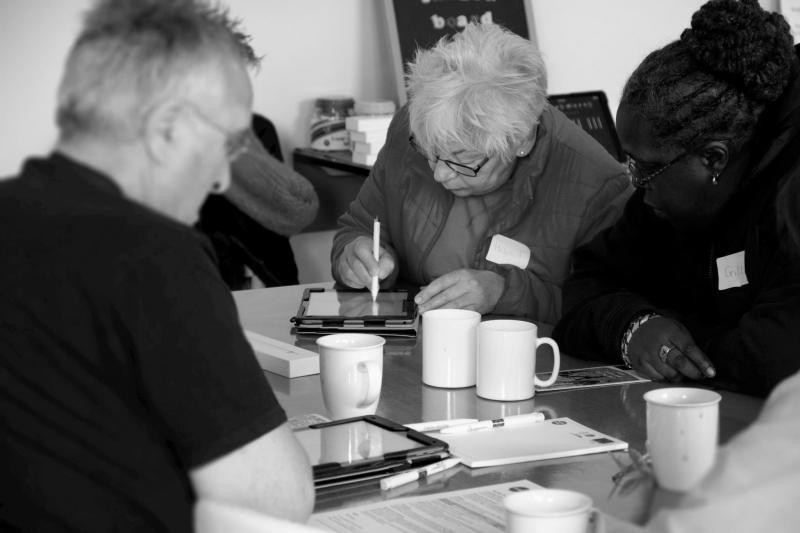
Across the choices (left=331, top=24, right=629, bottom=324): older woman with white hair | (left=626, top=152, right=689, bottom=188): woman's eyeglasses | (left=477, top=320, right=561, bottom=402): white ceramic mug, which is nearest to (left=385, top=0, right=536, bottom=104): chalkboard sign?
(left=331, top=24, right=629, bottom=324): older woman with white hair

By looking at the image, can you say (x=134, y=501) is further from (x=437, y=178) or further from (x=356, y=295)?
(x=437, y=178)

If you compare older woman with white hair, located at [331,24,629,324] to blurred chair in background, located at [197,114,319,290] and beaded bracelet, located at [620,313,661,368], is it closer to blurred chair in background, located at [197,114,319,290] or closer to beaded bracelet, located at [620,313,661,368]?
beaded bracelet, located at [620,313,661,368]

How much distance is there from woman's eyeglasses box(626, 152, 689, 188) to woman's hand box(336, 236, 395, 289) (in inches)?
24.9

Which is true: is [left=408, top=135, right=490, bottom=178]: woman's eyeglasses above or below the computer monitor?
below

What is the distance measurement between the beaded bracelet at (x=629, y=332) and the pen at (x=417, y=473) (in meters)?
0.59

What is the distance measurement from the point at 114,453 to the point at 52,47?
3.43m

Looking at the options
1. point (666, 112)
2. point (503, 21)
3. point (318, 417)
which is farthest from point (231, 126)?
point (503, 21)

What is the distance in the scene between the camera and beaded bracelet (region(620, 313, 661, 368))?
1917 millimetres

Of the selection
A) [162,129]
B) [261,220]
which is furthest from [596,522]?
[261,220]

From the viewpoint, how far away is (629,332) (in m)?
1.93

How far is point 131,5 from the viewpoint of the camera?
934 millimetres

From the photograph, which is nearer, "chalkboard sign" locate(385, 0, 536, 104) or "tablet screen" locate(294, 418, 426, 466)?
"tablet screen" locate(294, 418, 426, 466)

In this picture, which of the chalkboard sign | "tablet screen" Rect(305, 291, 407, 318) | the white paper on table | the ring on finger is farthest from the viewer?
the chalkboard sign

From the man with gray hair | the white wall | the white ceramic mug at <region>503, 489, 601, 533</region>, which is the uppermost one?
the white wall
